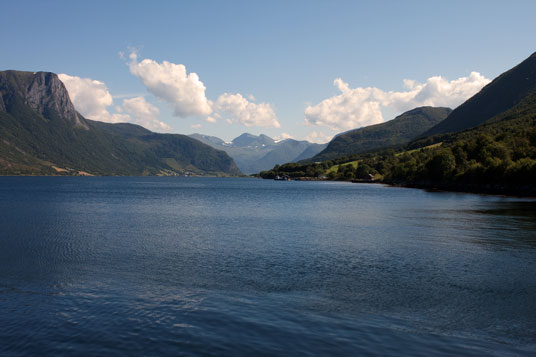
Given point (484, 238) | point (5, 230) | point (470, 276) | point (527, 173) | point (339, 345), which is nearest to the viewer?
point (339, 345)

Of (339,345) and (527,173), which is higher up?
(527,173)

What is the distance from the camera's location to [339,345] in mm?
21328

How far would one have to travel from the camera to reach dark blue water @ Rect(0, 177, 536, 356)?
21.8 metres

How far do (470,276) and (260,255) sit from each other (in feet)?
69.8

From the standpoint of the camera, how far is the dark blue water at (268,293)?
2180cm

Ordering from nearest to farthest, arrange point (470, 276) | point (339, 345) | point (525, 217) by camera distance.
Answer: point (339, 345), point (470, 276), point (525, 217)

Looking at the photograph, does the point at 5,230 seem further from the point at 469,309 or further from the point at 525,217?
the point at 525,217

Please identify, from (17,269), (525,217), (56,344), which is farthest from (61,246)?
(525,217)

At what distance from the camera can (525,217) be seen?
81.5 meters

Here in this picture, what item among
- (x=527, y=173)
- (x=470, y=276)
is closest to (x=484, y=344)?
(x=470, y=276)

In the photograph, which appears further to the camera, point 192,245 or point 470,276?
point 192,245

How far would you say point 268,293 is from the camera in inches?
1203

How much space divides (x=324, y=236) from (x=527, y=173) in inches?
5148

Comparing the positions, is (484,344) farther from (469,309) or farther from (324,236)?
(324,236)
